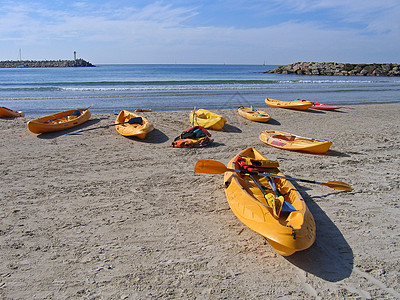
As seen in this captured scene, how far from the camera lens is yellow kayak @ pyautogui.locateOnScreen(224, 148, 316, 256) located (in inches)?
146

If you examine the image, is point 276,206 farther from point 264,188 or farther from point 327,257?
point 264,188

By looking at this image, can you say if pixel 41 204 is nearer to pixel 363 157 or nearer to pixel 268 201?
pixel 268 201

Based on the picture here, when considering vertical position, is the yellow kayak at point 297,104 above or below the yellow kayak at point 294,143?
above

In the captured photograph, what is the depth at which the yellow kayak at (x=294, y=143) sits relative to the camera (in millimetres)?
8112

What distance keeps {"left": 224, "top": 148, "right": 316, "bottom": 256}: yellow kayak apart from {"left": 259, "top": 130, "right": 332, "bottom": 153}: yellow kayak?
2.83 meters

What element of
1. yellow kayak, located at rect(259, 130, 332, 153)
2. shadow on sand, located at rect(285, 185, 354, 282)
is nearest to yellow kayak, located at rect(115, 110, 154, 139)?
yellow kayak, located at rect(259, 130, 332, 153)

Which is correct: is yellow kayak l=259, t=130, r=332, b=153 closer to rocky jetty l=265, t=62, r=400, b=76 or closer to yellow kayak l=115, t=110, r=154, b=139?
yellow kayak l=115, t=110, r=154, b=139

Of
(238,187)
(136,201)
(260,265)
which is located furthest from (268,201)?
(136,201)

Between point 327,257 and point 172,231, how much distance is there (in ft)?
6.50

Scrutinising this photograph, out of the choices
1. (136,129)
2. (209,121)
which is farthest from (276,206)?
(209,121)

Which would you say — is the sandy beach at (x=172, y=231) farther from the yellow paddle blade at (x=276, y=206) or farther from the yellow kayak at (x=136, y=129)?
the yellow kayak at (x=136, y=129)

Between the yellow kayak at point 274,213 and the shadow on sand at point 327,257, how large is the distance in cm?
26

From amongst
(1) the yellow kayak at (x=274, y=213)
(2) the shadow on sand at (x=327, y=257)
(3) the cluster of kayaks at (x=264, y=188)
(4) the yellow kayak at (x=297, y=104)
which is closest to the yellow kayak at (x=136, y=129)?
(3) the cluster of kayaks at (x=264, y=188)

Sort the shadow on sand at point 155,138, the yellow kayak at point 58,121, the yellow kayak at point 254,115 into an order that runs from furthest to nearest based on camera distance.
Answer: the yellow kayak at point 254,115 → the yellow kayak at point 58,121 → the shadow on sand at point 155,138
